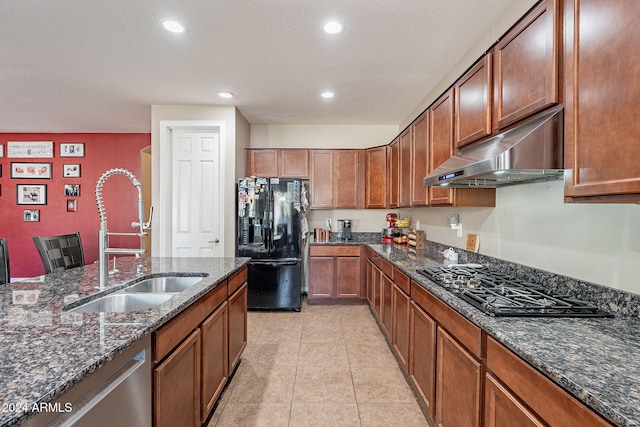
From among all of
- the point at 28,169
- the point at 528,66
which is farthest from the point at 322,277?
the point at 28,169

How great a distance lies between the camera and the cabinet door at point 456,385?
1.26 m

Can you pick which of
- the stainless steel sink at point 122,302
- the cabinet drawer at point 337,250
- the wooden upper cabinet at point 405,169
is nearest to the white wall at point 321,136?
the wooden upper cabinet at point 405,169

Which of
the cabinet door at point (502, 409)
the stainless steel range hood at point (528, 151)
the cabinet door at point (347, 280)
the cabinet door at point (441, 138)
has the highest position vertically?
the cabinet door at point (441, 138)

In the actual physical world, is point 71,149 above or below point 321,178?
above

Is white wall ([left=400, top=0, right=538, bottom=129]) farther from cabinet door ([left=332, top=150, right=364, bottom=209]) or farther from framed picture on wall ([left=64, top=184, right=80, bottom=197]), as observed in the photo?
framed picture on wall ([left=64, top=184, right=80, bottom=197])

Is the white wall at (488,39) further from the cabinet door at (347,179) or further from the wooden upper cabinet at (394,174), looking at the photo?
the cabinet door at (347,179)

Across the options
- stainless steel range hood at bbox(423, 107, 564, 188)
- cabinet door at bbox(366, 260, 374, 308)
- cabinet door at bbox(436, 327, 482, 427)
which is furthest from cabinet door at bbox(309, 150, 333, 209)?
cabinet door at bbox(436, 327, 482, 427)

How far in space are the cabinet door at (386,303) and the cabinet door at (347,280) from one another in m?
1.00

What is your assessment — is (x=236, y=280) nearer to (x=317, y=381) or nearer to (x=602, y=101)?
(x=317, y=381)

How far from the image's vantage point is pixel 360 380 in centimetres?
234

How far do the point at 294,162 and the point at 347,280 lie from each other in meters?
1.83

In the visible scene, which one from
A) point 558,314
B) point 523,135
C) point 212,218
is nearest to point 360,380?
point 558,314

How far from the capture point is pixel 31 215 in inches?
201

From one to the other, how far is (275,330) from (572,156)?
2999mm
